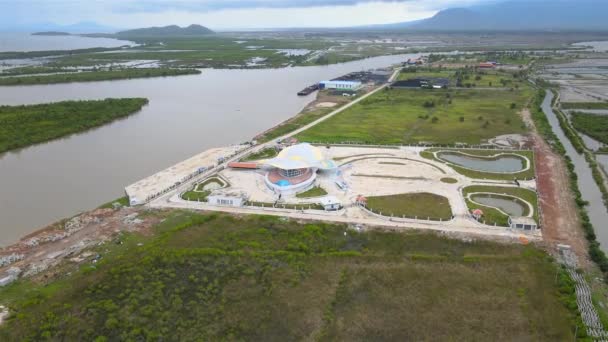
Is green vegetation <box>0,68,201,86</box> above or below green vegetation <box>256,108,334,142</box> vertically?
above

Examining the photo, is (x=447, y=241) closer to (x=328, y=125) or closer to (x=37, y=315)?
(x=37, y=315)

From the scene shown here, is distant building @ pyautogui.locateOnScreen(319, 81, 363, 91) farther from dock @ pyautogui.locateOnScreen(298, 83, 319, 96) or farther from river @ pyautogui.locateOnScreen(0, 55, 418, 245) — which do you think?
river @ pyautogui.locateOnScreen(0, 55, 418, 245)

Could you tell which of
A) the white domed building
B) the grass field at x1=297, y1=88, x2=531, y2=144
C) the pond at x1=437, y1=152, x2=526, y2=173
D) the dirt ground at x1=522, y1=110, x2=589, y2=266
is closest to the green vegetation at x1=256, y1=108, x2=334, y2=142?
the grass field at x1=297, y1=88, x2=531, y2=144

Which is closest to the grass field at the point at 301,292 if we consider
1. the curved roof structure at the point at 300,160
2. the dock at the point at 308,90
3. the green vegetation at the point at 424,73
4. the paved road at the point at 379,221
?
the paved road at the point at 379,221

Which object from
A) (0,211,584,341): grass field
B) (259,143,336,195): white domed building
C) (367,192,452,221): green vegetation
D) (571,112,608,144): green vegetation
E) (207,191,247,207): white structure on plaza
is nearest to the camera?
(0,211,584,341): grass field

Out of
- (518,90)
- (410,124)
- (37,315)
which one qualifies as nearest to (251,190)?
(37,315)

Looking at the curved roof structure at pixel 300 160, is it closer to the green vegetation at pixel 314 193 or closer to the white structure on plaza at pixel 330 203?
the green vegetation at pixel 314 193

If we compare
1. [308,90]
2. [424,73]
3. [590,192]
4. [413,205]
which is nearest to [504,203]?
[413,205]

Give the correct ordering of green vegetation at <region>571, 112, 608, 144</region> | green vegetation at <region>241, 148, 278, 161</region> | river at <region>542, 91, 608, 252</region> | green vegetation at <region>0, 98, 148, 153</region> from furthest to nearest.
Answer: green vegetation at <region>571, 112, 608, 144</region>, green vegetation at <region>0, 98, 148, 153</region>, green vegetation at <region>241, 148, 278, 161</region>, river at <region>542, 91, 608, 252</region>
